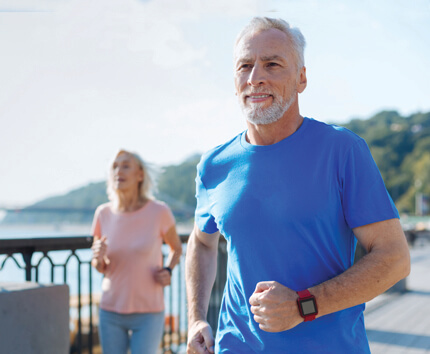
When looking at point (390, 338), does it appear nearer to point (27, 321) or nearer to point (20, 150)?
point (27, 321)

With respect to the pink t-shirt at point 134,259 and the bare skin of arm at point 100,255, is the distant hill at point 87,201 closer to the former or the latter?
the pink t-shirt at point 134,259

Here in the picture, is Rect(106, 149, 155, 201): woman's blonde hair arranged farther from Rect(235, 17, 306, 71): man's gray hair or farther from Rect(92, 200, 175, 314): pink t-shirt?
Rect(235, 17, 306, 71): man's gray hair

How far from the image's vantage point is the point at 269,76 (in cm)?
157

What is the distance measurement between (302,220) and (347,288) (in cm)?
21

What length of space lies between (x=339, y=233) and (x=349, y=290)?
18 centimetres

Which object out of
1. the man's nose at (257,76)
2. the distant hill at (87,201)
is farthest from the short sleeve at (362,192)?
the distant hill at (87,201)

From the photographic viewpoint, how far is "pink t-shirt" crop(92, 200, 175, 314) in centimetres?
334

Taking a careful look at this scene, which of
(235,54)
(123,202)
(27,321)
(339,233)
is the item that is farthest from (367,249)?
(123,202)

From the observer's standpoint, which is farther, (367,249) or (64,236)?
(64,236)

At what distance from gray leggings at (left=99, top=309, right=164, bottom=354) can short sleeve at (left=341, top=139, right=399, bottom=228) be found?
2.24m

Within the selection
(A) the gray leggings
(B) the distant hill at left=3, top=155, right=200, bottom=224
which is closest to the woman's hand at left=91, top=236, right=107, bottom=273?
(A) the gray leggings

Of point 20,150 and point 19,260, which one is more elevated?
point 20,150

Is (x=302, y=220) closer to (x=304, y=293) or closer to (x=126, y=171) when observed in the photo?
(x=304, y=293)

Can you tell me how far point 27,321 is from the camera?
2629mm
